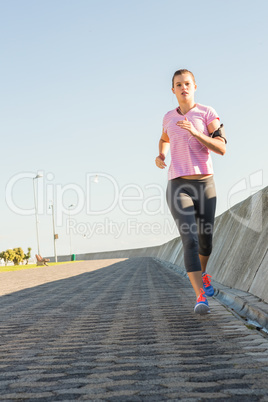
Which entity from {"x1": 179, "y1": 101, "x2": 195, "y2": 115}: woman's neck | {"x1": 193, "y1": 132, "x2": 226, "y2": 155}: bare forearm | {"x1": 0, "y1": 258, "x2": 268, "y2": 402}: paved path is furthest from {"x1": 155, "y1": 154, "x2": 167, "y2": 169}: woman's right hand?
{"x1": 0, "y1": 258, "x2": 268, "y2": 402}: paved path

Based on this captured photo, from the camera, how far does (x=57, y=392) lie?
8.77 feet

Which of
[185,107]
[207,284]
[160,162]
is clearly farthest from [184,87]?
[207,284]

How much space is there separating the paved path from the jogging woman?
2.57 ft

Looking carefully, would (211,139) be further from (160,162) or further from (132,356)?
(132,356)

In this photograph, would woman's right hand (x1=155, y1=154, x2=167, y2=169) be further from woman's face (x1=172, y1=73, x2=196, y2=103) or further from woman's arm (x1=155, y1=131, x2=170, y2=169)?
woman's face (x1=172, y1=73, x2=196, y2=103)

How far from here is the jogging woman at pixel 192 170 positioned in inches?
210

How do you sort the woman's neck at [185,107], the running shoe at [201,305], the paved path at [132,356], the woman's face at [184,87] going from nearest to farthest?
the paved path at [132,356] → the running shoe at [201,305] → the woman's face at [184,87] → the woman's neck at [185,107]

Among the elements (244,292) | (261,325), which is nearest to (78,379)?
(261,325)

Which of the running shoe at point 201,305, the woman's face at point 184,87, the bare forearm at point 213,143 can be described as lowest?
the running shoe at point 201,305

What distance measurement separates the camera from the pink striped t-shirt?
216 inches

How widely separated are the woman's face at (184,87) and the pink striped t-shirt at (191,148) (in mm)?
143

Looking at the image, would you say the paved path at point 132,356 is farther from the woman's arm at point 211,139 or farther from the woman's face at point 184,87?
the woman's face at point 184,87

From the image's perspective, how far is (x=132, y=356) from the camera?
11.4ft

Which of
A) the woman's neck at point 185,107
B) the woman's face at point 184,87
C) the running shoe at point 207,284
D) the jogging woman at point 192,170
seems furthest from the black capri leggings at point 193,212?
the woman's face at point 184,87
